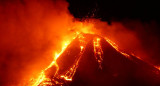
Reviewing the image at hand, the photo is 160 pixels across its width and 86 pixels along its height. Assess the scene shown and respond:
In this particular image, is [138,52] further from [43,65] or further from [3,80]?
[3,80]

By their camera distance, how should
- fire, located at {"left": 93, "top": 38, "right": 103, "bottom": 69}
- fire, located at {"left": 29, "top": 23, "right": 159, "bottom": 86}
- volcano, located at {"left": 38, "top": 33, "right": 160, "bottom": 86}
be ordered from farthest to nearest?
1. fire, located at {"left": 93, "top": 38, "right": 103, "bottom": 69}
2. volcano, located at {"left": 38, "top": 33, "right": 160, "bottom": 86}
3. fire, located at {"left": 29, "top": 23, "right": 159, "bottom": 86}

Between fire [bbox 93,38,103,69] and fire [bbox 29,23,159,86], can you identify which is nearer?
fire [bbox 29,23,159,86]

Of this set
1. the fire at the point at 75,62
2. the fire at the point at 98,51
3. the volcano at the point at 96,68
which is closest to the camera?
the fire at the point at 75,62

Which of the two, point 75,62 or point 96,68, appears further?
point 75,62

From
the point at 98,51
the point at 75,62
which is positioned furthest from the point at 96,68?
the point at 98,51

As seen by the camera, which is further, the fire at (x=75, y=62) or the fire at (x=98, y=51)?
the fire at (x=98, y=51)

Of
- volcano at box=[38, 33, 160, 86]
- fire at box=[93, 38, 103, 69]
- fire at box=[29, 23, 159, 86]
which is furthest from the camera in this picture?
fire at box=[93, 38, 103, 69]

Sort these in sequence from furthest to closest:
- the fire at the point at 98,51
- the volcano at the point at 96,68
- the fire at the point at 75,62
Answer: the fire at the point at 98,51
the volcano at the point at 96,68
the fire at the point at 75,62

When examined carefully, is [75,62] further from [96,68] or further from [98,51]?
[98,51]
